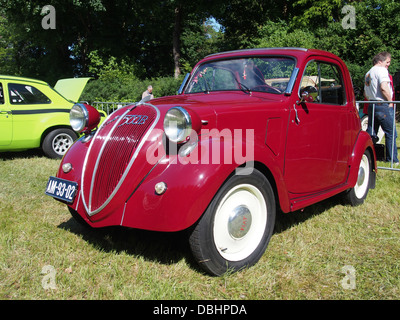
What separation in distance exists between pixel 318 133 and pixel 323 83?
633mm

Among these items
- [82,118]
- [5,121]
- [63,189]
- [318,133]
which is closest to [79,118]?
[82,118]

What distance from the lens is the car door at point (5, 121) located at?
257 inches

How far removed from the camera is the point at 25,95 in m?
6.93

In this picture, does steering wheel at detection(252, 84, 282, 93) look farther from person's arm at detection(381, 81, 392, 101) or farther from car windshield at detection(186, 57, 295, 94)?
person's arm at detection(381, 81, 392, 101)

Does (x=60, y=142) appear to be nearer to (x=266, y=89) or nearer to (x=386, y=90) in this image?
(x=266, y=89)

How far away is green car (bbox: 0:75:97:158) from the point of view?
662 centimetres

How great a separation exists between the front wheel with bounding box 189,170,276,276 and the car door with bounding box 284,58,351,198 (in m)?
0.44

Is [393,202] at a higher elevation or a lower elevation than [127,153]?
lower

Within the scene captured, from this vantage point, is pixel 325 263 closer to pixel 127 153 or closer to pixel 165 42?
pixel 127 153

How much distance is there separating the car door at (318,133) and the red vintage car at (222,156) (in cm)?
1

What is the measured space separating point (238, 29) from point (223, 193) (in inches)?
974

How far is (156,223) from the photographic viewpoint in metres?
2.29

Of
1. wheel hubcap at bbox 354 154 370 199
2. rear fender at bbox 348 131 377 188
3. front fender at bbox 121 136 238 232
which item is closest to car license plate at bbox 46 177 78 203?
front fender at bbox 121 136 238 232

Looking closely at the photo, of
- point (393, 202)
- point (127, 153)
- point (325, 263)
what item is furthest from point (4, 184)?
point (393, 202)
